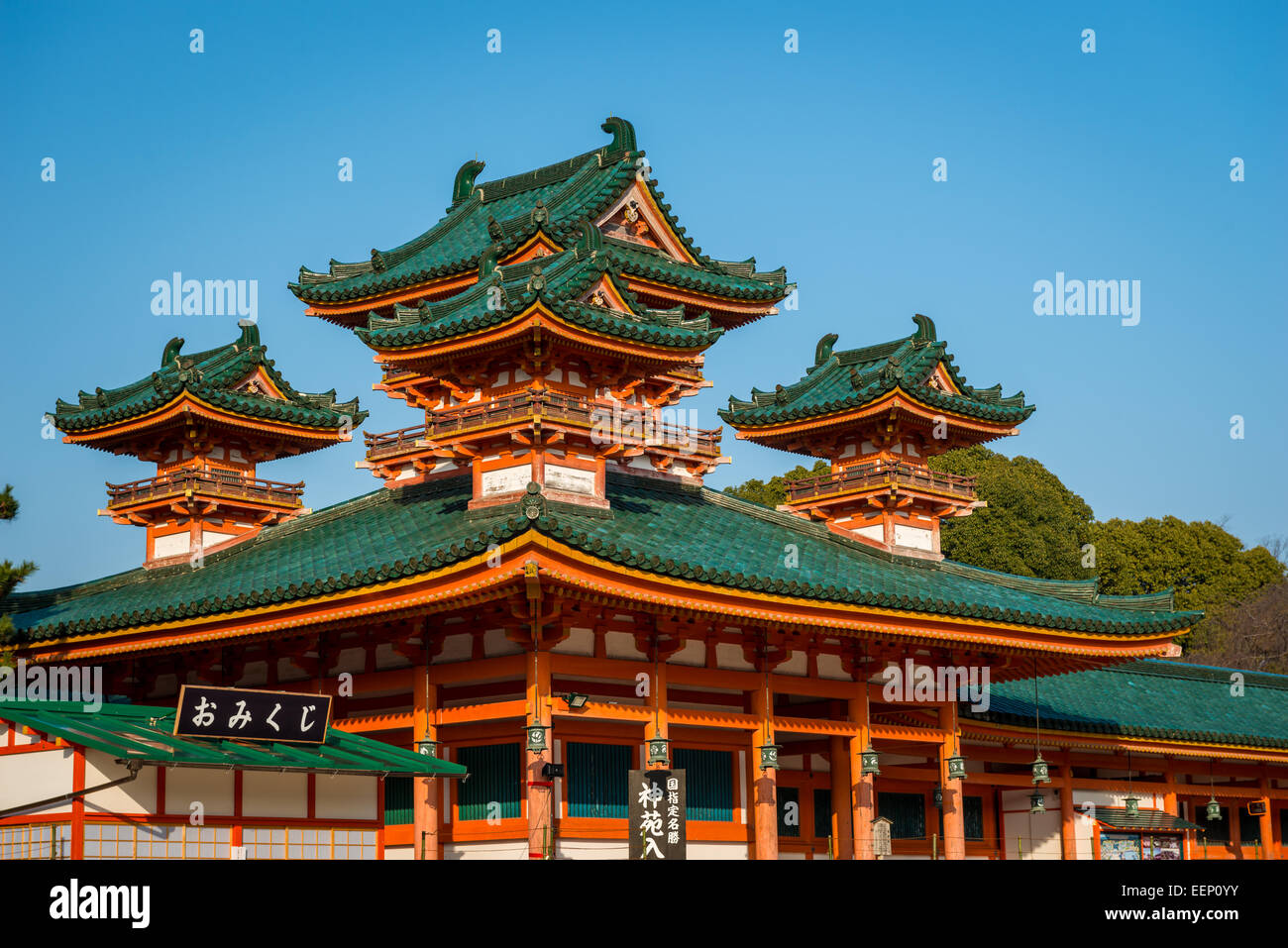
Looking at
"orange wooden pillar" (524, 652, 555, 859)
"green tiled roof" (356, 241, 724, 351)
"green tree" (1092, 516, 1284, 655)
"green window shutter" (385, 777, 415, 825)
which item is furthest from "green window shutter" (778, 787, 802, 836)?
"green tree" (1092, 516, 1284, 655)

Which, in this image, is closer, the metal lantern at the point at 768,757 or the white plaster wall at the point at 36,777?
the white plaster wall at the point at 36,777

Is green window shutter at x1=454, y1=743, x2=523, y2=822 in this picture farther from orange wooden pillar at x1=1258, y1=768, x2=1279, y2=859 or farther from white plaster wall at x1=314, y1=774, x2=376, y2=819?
orange wooden pillar at x1=1258, y1=768, x2=1279, y2=859

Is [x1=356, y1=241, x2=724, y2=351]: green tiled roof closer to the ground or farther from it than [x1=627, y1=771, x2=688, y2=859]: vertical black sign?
farther from it

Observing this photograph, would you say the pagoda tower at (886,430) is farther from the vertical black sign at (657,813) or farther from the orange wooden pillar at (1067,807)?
the vertical black sign at (657,813)

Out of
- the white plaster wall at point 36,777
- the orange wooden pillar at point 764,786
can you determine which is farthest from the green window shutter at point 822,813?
the white plaster wall at point 36,777

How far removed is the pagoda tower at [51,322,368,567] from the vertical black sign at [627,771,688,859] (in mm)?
13940

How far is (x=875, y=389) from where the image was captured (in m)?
34.9

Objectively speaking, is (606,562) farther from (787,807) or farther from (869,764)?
(787,807)

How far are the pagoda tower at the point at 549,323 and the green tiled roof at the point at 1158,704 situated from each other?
36.8 ft

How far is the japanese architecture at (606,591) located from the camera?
26.8 metres

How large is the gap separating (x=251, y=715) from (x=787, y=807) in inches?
495

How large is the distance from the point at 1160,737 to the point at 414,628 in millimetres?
21593

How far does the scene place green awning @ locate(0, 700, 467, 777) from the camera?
21.9 metres
